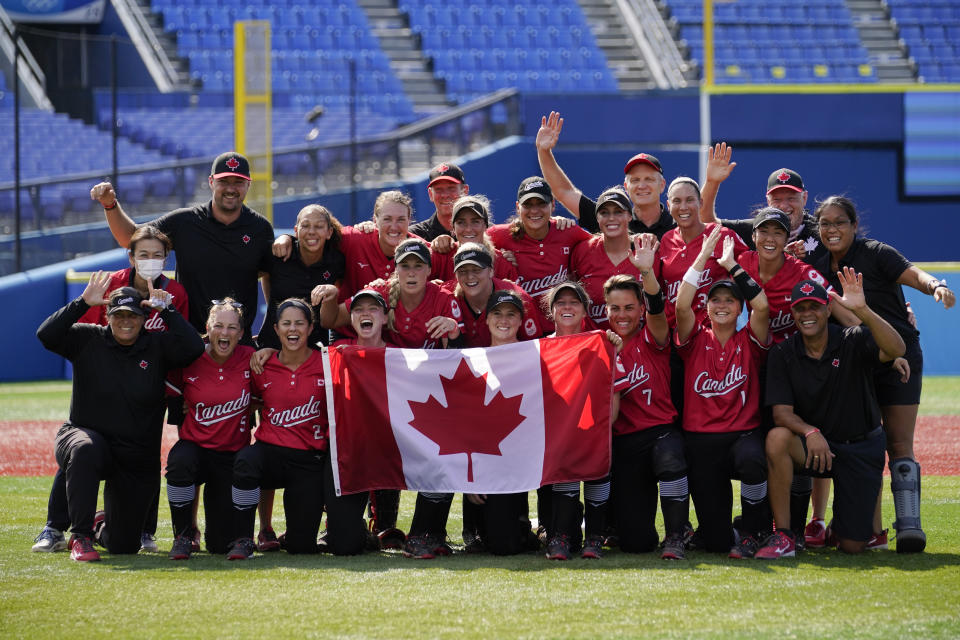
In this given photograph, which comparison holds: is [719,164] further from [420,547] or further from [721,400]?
[420,547]

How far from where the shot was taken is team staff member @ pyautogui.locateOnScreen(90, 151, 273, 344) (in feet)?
23.0

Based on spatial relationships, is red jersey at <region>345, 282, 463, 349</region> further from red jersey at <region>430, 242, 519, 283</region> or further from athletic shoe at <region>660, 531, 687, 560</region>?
athletic shoe at <region>660, 531, 687, 560</region>

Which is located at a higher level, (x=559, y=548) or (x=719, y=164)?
(x=719, y=164)

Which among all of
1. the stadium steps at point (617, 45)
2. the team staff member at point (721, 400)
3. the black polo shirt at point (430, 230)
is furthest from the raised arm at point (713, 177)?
the stadium steps at point (617, 45)

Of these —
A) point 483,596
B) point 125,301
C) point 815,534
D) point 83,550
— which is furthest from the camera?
point 815,534

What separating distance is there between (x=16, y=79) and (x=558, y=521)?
1360 centimetres

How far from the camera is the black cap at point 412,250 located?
641cm

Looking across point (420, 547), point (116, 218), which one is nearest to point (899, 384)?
point (420, 547)

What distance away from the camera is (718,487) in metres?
6.22

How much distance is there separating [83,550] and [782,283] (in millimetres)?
3783

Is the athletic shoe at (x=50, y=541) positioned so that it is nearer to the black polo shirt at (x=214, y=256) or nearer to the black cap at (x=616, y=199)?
the black polo shirt at (x=214, y=256)

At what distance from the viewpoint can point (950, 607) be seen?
4.96 m

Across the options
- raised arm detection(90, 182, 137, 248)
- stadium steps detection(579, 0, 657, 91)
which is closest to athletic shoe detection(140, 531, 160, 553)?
raised arm detection(90, 182, 137, 248)

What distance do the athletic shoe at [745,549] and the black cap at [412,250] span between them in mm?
2120
